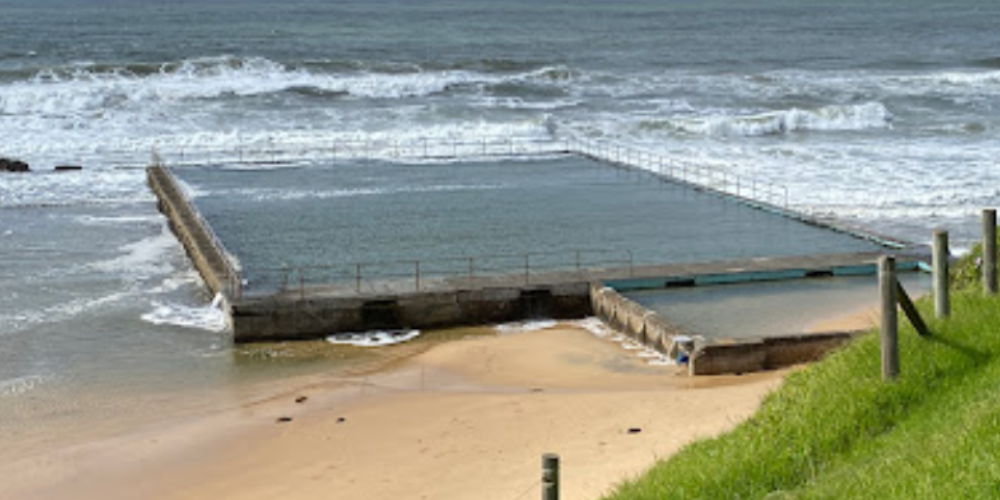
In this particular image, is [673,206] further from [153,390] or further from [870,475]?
[870,475]

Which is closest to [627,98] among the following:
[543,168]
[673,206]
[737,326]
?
[543,168]

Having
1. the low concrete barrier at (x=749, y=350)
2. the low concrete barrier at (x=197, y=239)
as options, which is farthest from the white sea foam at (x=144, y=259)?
the low concrete barrier at (x=749, y=350)

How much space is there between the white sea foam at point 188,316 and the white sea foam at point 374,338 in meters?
1.75

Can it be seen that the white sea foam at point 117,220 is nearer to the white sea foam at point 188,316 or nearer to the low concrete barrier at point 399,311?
the white sea foam at point 188,316

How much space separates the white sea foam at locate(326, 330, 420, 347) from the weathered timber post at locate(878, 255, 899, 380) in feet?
35.0

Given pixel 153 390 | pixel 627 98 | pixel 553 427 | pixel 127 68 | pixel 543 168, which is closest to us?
pixel 553 427

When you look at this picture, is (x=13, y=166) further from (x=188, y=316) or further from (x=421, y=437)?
(x=421, y=437)

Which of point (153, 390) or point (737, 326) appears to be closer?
point (153, 390)

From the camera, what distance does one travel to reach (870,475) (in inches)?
351

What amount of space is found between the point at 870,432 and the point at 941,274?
159cm

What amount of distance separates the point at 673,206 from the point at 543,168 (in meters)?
6.96

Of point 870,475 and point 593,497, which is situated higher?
point 870,475

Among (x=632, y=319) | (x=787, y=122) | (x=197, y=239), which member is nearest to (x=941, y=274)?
(x=632, y=319)

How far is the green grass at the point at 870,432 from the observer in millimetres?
8602
